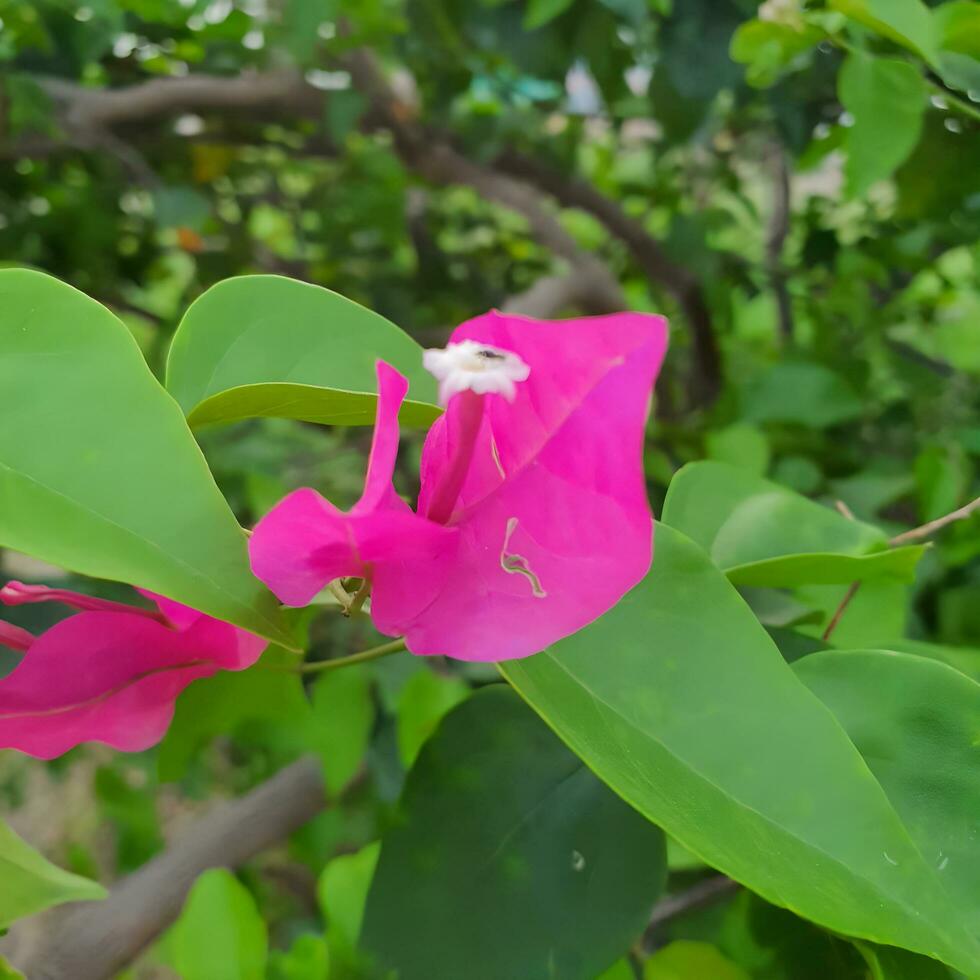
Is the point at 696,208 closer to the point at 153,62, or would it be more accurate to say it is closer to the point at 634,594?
the point at 153,62

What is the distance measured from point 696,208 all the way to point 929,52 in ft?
2.82

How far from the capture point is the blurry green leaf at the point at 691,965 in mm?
273

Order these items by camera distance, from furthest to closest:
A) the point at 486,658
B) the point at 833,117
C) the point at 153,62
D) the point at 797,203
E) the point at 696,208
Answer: the point at 797,203
the point at 696,208
the point at 153,62
the point at 833,117
the point at 486,658

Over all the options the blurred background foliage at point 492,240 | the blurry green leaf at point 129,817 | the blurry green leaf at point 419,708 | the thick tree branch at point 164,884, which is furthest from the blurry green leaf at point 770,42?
the blurry green leaf at point 129,817

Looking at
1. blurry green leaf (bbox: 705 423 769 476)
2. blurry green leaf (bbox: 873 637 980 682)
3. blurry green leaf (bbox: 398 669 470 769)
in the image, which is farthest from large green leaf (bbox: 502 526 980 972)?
blurry green leaf (bbox: 705 423 769 476)

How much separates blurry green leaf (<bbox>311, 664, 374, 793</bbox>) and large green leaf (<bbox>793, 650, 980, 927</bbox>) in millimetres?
257

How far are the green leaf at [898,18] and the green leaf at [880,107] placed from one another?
0.13 feet

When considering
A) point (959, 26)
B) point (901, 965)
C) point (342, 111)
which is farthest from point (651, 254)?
point (901, 965)

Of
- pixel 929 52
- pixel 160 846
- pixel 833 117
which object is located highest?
pixel 929 52

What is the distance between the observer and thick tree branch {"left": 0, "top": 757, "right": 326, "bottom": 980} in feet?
1.17

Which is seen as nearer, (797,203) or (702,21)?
(702,21)

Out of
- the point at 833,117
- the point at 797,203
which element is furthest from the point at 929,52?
the point at 797,203

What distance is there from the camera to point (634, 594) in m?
0.20

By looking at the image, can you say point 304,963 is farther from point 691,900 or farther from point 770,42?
point 770,42
